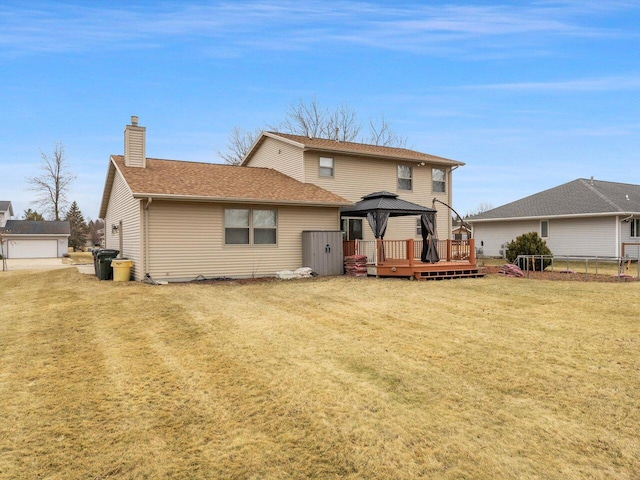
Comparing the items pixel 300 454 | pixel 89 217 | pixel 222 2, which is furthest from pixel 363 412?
pixel 89 217

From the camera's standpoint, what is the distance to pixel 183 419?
3.33 meters

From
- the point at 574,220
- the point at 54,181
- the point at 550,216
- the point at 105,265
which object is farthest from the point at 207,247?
the point at 54,181

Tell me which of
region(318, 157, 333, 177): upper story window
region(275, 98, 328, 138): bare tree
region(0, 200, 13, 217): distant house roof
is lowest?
region(318, 157, 333, 177): upper story window

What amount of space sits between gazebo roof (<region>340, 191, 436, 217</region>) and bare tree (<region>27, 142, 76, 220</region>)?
38950 mm

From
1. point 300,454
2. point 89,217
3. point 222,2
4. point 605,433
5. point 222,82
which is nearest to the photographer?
point 300,454

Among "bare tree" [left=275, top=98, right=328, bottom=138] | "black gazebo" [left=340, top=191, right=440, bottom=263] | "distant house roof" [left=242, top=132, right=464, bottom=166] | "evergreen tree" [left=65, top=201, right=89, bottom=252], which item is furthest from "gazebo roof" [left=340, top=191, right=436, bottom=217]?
"evergreen tree" [left=65, top=201, right=89, bottom=252]

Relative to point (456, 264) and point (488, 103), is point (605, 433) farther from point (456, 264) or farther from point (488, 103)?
point (488, 103)

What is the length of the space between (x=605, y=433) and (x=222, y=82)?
68.8ft

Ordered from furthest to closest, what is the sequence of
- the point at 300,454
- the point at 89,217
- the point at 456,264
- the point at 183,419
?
1. the point at 89,217
2. the point at 456,264
3. the point at 183,419
4. the point at 300,454

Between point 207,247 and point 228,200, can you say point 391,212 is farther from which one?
point 207,247

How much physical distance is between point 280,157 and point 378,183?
4.47m

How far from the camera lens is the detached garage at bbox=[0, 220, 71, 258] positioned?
38250 millimetres

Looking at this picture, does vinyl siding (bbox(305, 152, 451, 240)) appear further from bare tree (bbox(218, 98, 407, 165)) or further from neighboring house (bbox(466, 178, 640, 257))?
bare tree (bbox(218, 98, 407, 165))

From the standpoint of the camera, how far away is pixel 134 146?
46.9 feet
